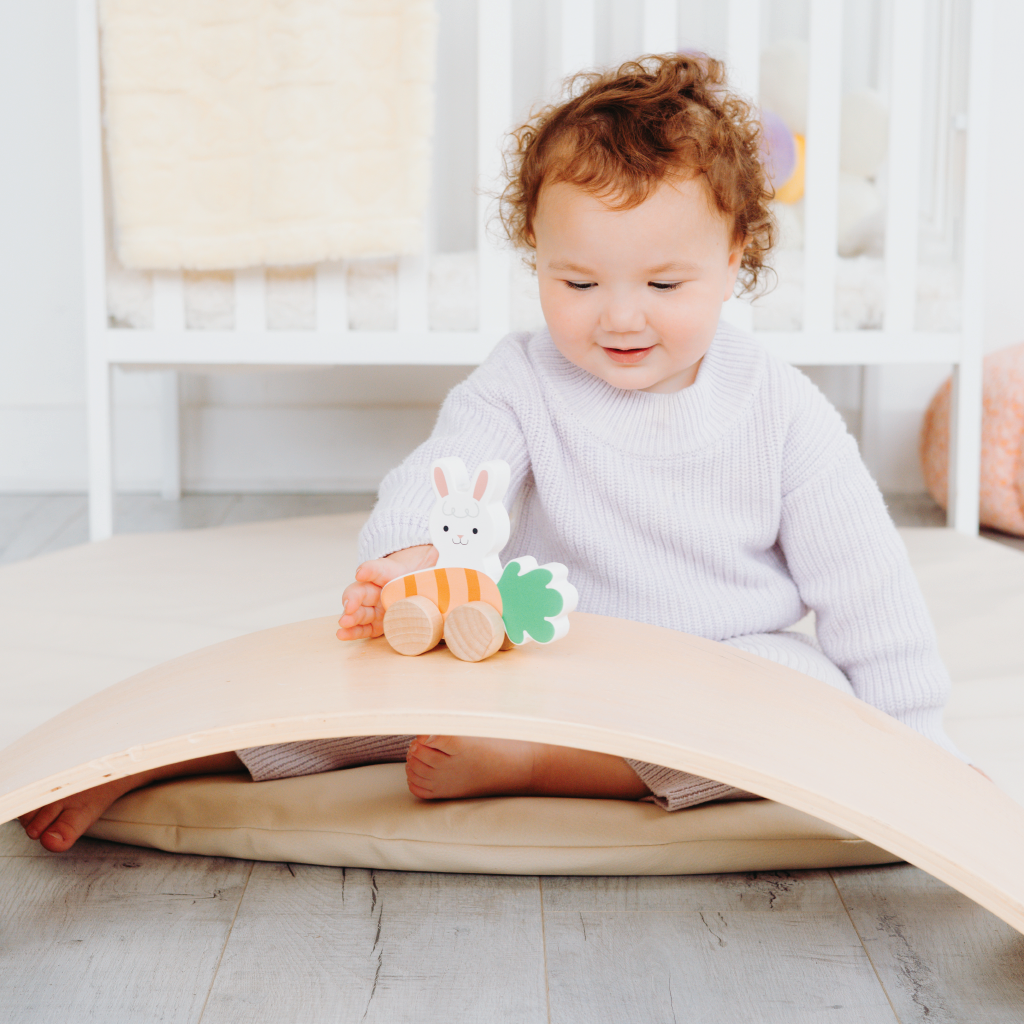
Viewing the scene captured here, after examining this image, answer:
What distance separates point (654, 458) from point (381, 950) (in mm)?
411

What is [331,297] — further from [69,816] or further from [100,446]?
[69,816]

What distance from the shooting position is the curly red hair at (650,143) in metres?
0.73

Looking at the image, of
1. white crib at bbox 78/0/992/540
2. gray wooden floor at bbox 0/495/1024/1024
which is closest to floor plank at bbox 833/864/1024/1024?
gray wooden floor at bbox 0/495/1024/1024

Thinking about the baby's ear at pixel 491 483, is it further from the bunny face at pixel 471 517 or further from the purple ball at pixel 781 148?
the purple ball at pixel 781 148

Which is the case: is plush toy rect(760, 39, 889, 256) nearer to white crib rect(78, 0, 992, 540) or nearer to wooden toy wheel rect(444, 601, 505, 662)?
white crib rect(78, 0, 992, 540)

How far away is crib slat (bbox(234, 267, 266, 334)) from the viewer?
5.04 feet

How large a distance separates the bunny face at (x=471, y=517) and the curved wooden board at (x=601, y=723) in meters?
0.06

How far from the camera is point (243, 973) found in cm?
59

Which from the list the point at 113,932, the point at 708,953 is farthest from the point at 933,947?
the point at 113,932

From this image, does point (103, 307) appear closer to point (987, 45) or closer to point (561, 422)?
point (561, 422)

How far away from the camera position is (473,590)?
0.62 meters

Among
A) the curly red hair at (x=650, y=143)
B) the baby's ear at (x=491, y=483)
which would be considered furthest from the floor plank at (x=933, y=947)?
the curly red hair at (x=650, y=143)

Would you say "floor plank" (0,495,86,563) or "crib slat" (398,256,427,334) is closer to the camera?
"crib slat" (398,256,427,334)

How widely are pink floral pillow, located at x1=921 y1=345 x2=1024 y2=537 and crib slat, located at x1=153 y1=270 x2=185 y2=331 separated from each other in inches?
49.7
